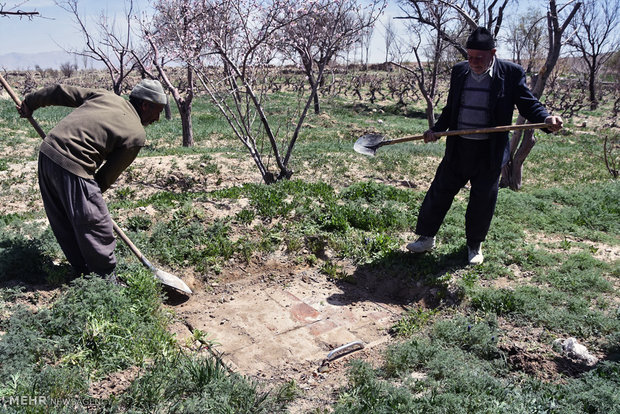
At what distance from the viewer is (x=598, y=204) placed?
6.61 meters

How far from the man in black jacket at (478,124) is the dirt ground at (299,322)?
0.64 meters

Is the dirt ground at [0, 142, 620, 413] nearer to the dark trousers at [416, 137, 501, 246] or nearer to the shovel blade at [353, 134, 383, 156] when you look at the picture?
the dark trousers at [416, 137, 501, 246]

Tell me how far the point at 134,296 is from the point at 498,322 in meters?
2.84

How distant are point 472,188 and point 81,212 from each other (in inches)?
134

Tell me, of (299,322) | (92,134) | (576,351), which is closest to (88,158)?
(92,134)

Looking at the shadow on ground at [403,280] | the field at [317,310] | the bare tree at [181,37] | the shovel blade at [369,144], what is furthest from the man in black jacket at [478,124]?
the bare tree at [181,37]

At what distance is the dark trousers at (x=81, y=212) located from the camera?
3.52 meters

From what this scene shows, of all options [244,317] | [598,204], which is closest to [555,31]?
[598,204]

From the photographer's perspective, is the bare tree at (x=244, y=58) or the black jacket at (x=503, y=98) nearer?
the black jacket at (x=503, y=98)

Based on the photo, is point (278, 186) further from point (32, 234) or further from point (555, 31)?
point (555, 31)

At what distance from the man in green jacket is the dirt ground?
0.57 meters

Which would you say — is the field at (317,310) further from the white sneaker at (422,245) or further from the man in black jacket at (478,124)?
the man in black jacket at (478,124)

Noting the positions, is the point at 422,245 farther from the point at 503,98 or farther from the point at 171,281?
the point at 171,281

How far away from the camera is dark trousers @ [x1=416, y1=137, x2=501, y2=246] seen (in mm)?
4578
